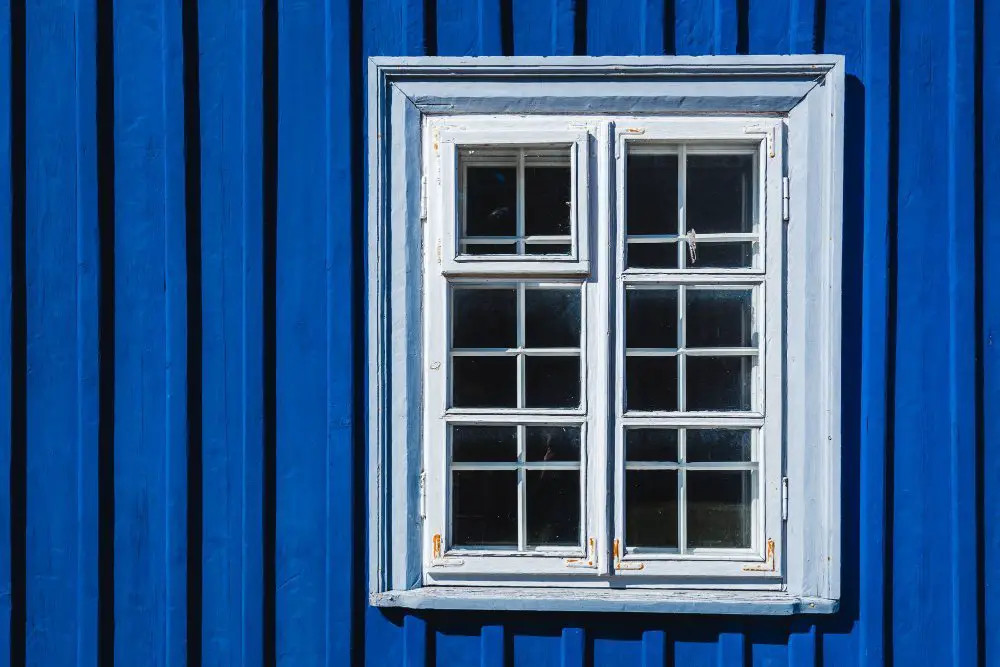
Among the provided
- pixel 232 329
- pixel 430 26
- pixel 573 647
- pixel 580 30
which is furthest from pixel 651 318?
pixel 232 329

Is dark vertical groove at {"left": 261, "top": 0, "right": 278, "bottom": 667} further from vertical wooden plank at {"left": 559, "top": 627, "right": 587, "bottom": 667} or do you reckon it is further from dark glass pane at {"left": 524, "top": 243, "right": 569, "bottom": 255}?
vertical wooden plank at {"left": 559, "top": 627, "right": 587, "bottom": 667}

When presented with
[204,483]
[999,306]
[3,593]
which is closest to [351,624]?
[204,483]

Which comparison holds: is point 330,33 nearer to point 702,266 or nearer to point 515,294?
point 515,294

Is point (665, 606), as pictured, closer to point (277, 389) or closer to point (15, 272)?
point (277, 389)

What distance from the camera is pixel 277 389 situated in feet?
7.13

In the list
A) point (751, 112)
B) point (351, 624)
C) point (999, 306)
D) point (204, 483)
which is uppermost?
point (751, 112)

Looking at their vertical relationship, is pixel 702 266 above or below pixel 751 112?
below

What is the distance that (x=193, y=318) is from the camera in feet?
7.14

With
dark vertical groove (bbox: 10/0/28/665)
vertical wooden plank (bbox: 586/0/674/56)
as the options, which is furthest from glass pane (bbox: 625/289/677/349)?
dark vertical groove (bbox: 10/0/28/665)

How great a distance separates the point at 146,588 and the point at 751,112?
8.11ft

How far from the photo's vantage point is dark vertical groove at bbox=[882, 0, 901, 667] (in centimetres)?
212

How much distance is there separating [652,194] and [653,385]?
2.06ft

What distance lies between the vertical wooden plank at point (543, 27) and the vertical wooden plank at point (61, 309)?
1366 mm

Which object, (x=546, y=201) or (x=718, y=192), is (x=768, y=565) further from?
(x=546, y=201)
